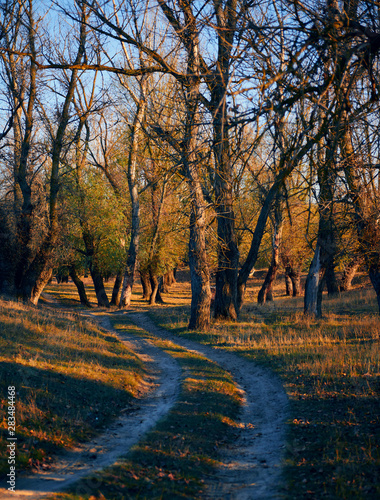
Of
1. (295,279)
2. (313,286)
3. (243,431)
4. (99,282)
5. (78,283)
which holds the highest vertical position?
(295,279)

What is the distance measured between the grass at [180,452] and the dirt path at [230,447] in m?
0.17

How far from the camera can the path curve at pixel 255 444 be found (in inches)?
191

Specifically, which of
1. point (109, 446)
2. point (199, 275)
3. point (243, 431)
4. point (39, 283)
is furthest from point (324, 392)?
point (39, 283)

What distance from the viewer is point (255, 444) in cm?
621

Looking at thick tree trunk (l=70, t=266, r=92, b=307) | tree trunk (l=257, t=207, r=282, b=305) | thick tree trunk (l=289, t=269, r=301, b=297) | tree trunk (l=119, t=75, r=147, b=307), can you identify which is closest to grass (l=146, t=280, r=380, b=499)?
tree trunk (l=119, t=75, r=147, b=307)

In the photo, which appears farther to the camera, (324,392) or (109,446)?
(324,392)

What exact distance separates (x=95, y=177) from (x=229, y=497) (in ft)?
86.9

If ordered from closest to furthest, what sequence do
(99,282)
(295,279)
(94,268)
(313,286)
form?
(313,286) → (94,268) → (99,282) → (295,279)

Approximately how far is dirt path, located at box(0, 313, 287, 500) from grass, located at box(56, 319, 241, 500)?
0.17 metres

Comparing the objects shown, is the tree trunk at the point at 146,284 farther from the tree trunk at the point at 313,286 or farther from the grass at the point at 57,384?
the grass at the point at 57,384

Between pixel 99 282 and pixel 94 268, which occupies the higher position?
pixel 94 268

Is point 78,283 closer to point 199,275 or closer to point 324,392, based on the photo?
point 199,275

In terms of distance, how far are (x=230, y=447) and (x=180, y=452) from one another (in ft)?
2.87

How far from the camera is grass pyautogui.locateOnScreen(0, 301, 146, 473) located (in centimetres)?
591
